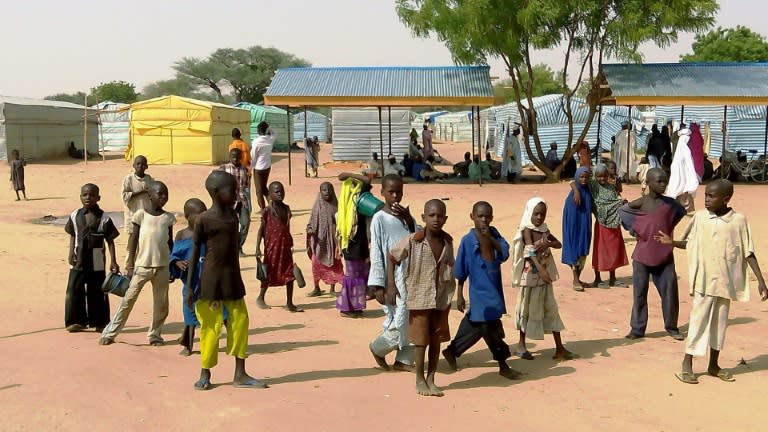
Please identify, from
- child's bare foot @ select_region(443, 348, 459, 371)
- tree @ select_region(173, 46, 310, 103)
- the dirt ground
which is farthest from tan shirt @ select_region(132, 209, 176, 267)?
tree @ select_region(173, 46, 310, 103)

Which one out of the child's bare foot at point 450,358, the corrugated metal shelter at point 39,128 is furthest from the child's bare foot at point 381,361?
the corrugated metal shelter at point 39,128

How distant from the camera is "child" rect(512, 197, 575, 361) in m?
6.01

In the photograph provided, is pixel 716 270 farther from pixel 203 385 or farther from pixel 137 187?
pixel 137 187

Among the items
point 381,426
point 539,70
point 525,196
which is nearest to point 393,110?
point 525,196

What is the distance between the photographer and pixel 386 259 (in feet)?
18.3

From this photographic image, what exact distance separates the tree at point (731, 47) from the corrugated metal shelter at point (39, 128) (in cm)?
3172

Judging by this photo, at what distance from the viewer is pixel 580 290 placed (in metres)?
8.77

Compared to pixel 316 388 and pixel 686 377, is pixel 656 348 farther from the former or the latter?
pixel 316 388

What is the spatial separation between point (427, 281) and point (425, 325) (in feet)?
0.91

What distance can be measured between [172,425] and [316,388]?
104 cm

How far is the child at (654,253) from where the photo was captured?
6621 millimetres

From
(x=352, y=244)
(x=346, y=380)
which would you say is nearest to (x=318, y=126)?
(x=352, y=244)

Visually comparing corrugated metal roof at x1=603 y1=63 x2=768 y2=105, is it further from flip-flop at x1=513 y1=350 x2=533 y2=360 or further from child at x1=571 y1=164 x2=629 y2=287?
flip-flop at x1=513 y1=350 x2=533 y2=360

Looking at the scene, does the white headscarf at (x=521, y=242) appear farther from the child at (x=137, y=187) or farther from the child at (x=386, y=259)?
the child at (x=137, y=187)
